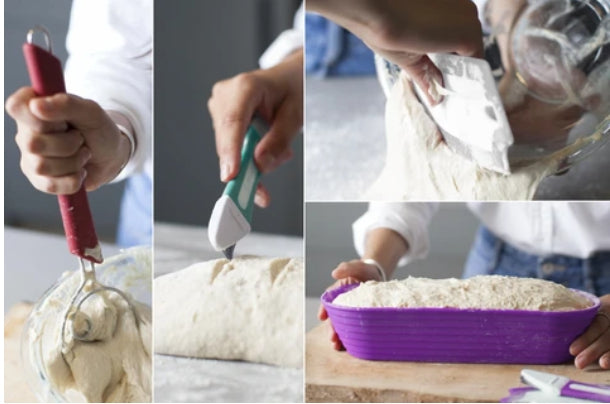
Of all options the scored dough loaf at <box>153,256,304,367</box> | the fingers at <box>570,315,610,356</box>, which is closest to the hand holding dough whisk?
the scored dough loaf at <box>153,256,304,367</box>

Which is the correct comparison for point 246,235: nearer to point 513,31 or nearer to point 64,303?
point 64,303

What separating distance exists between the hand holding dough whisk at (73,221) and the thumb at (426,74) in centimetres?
42

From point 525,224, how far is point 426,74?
0.74ft

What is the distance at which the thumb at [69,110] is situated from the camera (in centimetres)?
95

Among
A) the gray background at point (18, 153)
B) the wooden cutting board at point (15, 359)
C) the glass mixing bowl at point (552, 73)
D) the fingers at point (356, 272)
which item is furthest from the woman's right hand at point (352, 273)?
the wooden cutting board at point (15, 359)

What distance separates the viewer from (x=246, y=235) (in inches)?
40.7

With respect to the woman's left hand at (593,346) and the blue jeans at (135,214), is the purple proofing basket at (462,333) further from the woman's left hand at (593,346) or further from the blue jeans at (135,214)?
the blue jeans at (135,214)

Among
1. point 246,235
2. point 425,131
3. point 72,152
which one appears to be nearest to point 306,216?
point 246,235

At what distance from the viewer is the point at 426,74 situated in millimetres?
942

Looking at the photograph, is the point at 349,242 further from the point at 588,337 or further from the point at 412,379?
the point at 588,337

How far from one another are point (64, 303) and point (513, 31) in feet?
2.24

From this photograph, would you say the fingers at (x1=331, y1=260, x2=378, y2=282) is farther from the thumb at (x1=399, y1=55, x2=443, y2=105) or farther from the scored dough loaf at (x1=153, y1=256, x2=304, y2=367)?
the thumb at (x1=399, y1=55, x2=443, y2=105)

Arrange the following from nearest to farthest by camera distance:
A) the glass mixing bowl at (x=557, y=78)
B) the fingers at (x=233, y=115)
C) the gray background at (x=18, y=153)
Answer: the glass mixing bowl at (x=557, y=78)
the fingers at (x=233, y=115)
the gray background at (x=18, y=153)

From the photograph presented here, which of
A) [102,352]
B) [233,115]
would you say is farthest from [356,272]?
[102,352]
